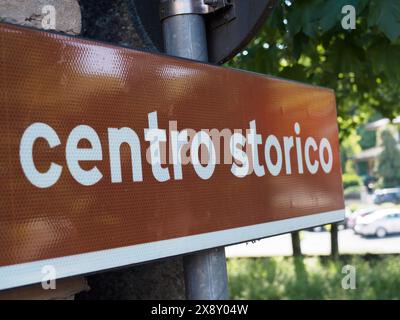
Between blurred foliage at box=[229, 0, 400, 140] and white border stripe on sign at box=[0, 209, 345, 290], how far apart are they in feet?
4.03

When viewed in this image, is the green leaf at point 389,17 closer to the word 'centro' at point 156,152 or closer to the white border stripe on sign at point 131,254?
the word 'centro' at point 156,152

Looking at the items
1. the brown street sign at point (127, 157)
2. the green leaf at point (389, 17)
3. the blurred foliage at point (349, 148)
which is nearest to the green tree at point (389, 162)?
the blurred foliage at point (349, 148)

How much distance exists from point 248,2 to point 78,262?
862 millimetres

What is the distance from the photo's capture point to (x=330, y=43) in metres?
3.73

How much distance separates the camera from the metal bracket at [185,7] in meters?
1.53

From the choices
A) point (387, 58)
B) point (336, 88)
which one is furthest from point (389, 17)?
point (336, 88)

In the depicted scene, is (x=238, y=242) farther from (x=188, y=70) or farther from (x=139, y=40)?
(x=139, y=40)

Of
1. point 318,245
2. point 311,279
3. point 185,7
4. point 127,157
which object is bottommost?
point 311,279

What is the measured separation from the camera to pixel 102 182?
1316mm

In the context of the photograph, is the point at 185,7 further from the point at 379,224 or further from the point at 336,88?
the point at 379,224

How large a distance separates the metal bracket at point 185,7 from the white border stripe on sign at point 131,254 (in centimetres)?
57

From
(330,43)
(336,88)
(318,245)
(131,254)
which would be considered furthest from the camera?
(318,245)

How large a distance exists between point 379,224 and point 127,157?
21190 millimetres

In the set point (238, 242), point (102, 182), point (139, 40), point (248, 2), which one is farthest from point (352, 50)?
point (102, 182)
